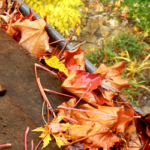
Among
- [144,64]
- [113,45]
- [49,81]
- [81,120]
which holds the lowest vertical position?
[144,64]

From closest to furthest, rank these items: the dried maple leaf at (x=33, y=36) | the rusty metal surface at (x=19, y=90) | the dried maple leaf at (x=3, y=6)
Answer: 1. the rusty metal surface at (x=19, y=90)
2. the dried maple leaf at (x=33, y=36)
3. the dried maple leaf at (x=3, y=6)

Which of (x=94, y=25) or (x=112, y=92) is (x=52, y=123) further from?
(x=94, y=25)

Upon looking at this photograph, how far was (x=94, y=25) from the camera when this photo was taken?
227 cm

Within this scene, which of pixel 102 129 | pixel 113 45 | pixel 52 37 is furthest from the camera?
pixel 113 45

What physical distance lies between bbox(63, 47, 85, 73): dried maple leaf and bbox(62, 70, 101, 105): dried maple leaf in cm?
9

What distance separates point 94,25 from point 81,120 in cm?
199

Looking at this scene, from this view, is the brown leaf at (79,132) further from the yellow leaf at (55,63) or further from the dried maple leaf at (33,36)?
the dried maple leaf at (33,36)

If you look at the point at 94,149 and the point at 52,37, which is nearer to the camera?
the point at 94,149

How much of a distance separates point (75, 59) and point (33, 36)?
10.6 inches

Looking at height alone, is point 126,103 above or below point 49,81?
below

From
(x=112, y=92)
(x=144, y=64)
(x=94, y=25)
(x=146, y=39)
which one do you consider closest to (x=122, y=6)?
(x=94, y=25)

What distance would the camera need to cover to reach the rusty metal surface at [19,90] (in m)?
0.50

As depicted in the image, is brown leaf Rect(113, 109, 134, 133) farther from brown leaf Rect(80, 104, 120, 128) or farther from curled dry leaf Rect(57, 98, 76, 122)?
curled dry leaf Rect(57, 98, 76, 122)

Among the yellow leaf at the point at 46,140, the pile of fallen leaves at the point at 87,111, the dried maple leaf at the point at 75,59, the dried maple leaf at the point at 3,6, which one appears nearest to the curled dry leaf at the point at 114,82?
the pile of fallen leaves at the point at 87,111
